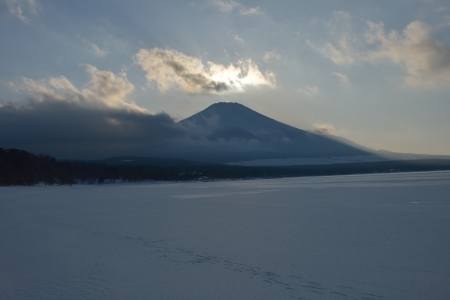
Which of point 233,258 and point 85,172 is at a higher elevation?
point 85,172

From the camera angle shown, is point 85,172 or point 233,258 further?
point 85,172

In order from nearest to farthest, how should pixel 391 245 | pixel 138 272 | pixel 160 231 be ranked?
pixel 138 272 < pixel 391 245 < pixel 160 231

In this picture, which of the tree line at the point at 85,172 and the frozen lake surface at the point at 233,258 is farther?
the tree line at the point at 85,172

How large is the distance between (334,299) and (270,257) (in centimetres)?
280

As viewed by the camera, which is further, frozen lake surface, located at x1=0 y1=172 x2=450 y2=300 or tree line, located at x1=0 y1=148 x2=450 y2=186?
tree line, located at x1=0 y1=148 x2=450 y2=186

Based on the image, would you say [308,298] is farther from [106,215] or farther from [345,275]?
[106,215]

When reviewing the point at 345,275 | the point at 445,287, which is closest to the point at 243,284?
the point at 345,275

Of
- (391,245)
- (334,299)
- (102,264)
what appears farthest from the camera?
(391,245)

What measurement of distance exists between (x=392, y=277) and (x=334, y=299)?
1.63 meters

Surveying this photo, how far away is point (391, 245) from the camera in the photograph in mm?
9281

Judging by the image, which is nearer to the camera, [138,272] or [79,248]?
[138,272]

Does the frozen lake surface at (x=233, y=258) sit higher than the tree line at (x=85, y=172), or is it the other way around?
the tree line at (x=85, y=172)

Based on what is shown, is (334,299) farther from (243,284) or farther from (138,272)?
(138,272)

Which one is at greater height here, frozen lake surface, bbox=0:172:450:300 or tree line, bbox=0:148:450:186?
tree line, bbox=0:148:450:186
